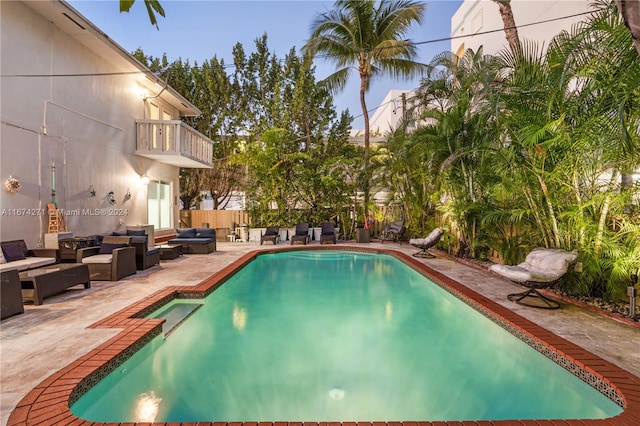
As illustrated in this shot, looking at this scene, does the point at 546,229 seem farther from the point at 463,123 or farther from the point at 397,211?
the point at 397,211

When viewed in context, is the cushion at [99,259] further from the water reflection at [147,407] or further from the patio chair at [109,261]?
the water reflection at [147,407]

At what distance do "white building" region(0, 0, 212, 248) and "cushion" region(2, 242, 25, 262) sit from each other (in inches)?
21.0

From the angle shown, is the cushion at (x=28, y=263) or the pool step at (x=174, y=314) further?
the cushion at (x=28, y=263)

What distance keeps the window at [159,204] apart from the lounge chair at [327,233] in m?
6.06

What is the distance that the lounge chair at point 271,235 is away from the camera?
12766 mm

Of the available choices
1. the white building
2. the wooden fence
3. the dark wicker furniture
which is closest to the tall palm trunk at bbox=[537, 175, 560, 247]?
the dark wicker furniture

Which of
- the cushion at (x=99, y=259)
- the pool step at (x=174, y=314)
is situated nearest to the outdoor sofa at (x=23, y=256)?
the cushion at (x=99, y=259)

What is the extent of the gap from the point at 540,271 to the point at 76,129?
402 inches

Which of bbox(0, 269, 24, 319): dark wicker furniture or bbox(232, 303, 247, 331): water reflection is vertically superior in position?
bbox(0, 269, 24, 319): dark wicker furniture

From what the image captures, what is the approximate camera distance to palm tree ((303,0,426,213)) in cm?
1291

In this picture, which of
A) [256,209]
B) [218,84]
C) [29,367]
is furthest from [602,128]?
[218,84]

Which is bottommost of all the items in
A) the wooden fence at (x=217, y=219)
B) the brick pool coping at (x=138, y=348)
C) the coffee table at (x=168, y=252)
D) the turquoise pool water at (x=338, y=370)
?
the turquoise pool water at (x=338, y=370)

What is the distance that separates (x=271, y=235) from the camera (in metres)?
13.0

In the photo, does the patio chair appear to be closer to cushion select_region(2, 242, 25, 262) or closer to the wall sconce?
cushion select_region(2, 242, 25, 262)
